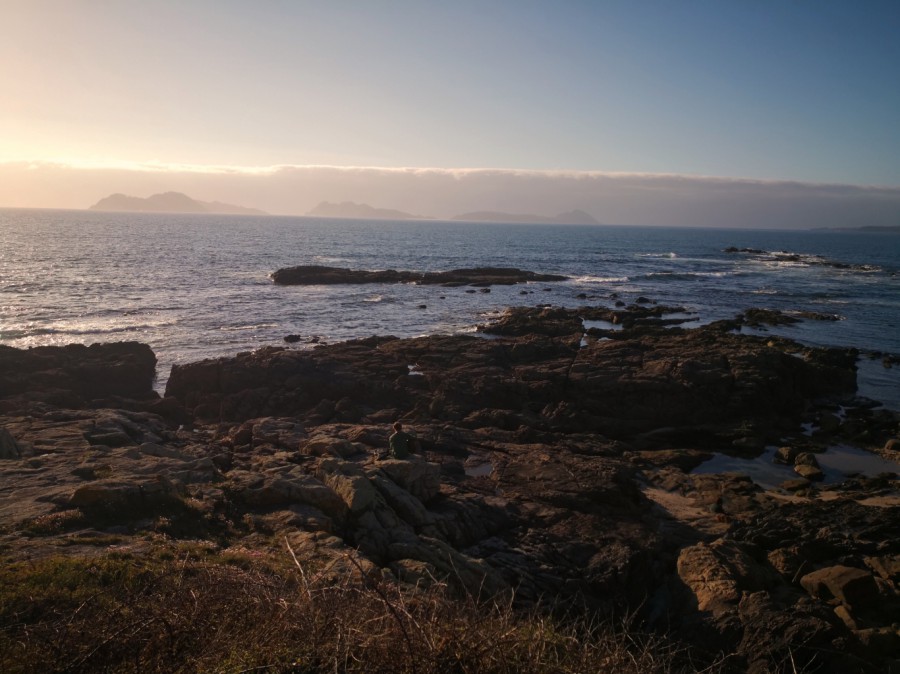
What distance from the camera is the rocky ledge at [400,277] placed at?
227ft

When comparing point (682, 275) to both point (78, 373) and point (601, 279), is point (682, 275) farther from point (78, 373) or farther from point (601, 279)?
point (78, 373)

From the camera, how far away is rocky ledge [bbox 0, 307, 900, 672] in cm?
1059

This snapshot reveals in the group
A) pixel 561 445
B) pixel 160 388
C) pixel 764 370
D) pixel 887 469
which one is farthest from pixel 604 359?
pixel 160 388

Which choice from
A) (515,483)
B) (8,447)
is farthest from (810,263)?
(8,447)

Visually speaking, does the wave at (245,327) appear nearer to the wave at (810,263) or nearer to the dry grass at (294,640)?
the dry grass at (294,640)

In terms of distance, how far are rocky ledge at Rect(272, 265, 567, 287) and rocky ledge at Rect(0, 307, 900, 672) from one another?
1553 inches

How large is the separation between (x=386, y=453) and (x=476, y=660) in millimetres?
10991

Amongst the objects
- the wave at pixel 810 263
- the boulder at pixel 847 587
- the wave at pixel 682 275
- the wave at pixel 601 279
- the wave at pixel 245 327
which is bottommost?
the boulder at pixel 847 587

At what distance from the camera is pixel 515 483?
16.6m

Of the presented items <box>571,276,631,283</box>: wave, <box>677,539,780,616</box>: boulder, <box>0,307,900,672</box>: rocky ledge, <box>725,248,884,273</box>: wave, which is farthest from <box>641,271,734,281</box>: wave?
<box>677,539,780,616</box>: boulder

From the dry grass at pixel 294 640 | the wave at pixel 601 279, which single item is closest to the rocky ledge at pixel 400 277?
the wave at pixel 601 279

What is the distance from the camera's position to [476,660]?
16.4 feet

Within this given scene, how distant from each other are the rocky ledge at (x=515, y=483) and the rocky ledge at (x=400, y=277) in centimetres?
3944

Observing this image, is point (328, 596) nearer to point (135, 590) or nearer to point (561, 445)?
point (135, 590)
